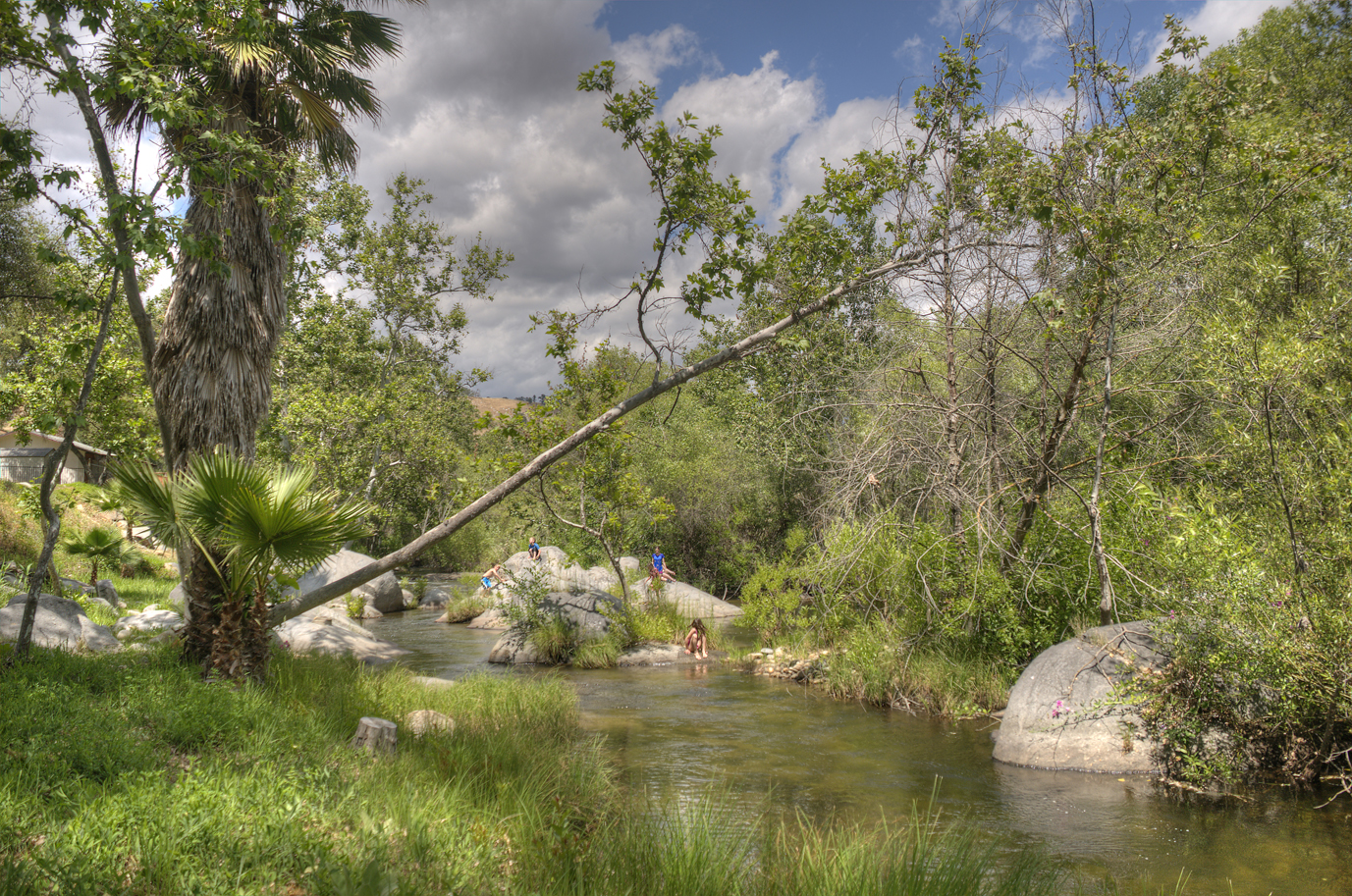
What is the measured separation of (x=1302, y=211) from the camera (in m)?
12.6

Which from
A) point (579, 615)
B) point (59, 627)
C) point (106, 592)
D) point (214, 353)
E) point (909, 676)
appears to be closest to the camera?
point (214, 353)

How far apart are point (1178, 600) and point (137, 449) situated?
1542cm

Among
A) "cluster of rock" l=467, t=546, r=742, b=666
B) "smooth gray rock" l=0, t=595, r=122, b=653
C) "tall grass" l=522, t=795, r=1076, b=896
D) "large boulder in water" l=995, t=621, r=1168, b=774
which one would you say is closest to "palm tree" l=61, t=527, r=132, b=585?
"smooth gray rock" l=0, t=595, r=122, b=653

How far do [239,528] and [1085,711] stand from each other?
9.28 m


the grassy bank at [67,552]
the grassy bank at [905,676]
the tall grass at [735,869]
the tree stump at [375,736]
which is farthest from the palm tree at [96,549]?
the tall grass at [735,869]

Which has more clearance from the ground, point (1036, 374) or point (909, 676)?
point (1036, 374)

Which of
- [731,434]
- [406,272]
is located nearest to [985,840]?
[731,434]

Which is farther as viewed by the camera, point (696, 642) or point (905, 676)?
point (696, 642)

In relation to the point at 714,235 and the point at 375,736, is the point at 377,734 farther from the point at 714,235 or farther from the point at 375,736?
the point at 714,235

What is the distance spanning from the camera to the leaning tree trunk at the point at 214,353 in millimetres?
8266

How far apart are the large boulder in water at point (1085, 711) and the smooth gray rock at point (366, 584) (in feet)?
57.7

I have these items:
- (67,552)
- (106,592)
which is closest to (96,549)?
(106,592)

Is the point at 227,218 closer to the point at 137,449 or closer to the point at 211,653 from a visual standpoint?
the point at 211,653

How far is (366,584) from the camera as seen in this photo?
25.8 metres
